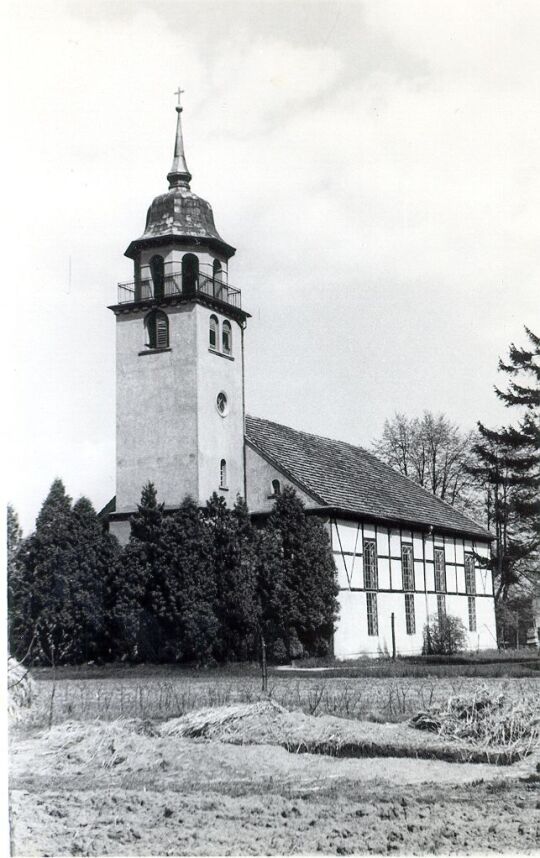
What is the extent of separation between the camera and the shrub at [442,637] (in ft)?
131

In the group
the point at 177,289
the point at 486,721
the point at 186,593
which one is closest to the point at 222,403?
the point at 177,289

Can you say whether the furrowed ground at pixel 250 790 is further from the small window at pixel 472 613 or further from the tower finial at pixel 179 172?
the small window at pixel 472 613

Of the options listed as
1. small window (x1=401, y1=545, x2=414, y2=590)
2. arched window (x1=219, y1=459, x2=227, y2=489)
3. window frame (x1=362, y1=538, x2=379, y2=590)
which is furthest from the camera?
small window (x1=401, y1=545, x2=414, y2=590)

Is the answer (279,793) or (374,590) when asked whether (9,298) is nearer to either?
(279,793)

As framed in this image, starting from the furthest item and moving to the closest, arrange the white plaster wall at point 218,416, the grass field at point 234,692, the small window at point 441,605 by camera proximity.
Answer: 1. the small window at point 441,605
2. the white plaster wall at point 218,416
3. the grass field at point 234,692

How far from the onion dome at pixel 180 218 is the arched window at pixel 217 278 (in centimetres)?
49

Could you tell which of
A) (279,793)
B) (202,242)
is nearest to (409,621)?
(202,242)

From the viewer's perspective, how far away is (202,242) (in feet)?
116

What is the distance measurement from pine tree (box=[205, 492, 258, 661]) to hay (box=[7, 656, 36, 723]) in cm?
1654

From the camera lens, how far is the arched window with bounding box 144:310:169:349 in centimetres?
3531

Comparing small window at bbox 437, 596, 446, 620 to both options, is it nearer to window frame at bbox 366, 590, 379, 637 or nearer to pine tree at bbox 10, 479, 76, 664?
window frame at bbox 366, 590, 379, 637

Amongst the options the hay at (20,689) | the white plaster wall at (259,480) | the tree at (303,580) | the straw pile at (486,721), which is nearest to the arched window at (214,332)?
the white plaster wall at (259,480)

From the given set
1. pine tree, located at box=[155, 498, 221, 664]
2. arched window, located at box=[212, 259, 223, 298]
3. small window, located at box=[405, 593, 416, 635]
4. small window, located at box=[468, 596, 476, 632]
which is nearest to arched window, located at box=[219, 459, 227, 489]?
pine tree, located at box=[155, 498, 221, 664]

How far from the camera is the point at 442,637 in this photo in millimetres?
40062
